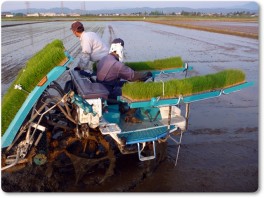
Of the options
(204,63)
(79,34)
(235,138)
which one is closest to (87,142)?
(79,34)

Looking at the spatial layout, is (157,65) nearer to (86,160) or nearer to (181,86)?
(181,86)

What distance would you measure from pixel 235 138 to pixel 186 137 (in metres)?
0.98

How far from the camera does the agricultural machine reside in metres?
4.13

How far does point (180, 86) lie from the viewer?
14.6 feet

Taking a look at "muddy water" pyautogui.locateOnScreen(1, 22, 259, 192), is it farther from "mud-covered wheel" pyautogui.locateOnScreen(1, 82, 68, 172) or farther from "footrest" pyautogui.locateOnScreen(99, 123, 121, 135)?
"footrest" pyautogui.locateOnScreen(99, 123, 121, 135)

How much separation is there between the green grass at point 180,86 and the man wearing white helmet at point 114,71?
1.69ft

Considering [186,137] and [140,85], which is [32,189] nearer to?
[140,85]

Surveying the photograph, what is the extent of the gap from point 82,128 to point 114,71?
106 cm

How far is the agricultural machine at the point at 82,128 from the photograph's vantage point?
13.6ft

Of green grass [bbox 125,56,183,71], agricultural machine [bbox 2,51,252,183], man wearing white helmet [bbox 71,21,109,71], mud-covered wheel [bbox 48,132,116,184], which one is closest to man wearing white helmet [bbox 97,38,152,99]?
agricultural machine [bbox 2,51,252,183]

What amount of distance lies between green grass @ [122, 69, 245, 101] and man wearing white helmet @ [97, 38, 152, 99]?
1.69ft

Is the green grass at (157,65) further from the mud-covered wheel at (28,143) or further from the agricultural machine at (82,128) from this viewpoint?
the mud-covered wheel at (28,143)

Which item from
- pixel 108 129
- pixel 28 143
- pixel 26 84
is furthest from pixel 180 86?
pixel 28 143

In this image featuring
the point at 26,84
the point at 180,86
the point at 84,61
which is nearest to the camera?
the point at 26,84
